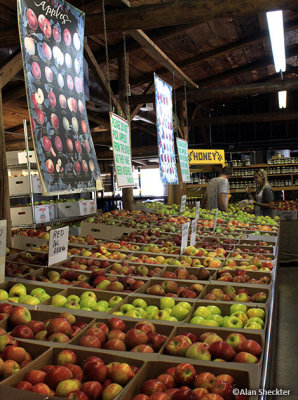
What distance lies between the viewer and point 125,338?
1.90m

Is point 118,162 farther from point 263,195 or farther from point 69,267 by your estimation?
point 263,195

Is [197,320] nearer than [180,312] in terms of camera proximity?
Yes

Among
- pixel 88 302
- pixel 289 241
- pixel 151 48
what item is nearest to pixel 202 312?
pixel 88 302

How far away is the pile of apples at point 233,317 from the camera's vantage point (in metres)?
2.13

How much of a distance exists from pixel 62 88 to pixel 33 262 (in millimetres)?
1523

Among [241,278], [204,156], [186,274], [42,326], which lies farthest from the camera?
[204,156]

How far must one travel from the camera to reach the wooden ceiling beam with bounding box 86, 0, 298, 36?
3.81 meters

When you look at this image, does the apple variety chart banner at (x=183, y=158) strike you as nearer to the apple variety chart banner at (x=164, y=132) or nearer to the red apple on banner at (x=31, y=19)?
the apple variety chart banner at (x=164, y=132)

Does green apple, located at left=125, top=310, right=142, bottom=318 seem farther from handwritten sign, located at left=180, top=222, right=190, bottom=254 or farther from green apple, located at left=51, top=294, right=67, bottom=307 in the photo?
handwritten sign, located at left=180, top=222, right=190, bottom=254

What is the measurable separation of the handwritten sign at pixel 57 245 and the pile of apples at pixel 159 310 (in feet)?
2.90

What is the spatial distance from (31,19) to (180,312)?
6.66 feet

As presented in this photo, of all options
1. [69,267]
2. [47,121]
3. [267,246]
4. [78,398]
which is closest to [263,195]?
[267,246]

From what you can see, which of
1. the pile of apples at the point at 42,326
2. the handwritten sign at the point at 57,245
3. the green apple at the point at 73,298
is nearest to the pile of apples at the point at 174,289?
the green apple at the point at 73,298

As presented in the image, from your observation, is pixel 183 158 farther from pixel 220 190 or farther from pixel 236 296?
pixel 236 296
